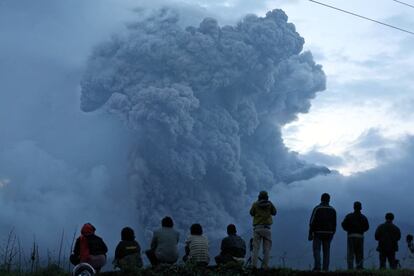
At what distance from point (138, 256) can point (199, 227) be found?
198 cm

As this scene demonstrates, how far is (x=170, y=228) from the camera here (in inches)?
716

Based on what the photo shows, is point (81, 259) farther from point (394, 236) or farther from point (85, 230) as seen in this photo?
point (394, 236)

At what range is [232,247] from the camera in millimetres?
18281

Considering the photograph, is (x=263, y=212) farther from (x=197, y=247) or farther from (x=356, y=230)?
(x=356, y=230)

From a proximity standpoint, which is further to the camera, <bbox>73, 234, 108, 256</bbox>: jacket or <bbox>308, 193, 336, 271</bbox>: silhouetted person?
<bbox>308, 193, 336, 271</bbox>: silhouetted person

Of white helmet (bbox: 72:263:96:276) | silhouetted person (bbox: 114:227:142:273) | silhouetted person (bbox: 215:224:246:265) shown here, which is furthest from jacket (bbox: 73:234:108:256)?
silhouetted person (bbox: 215:224:246:265)

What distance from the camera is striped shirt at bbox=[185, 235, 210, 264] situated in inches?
711

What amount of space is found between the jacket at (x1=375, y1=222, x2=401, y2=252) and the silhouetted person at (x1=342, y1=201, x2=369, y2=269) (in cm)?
74

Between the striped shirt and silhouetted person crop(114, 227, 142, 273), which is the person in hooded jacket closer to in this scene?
silhouetted person crop(114, 227, 142, 273)

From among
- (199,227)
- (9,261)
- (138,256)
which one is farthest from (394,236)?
(9,261)

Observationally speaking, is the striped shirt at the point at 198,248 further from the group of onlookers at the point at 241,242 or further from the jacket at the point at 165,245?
the jacket at the point at 165,245

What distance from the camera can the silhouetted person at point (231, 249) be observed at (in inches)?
718

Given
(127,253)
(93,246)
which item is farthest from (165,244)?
(93,246)

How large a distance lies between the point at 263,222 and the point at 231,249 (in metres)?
1.33
